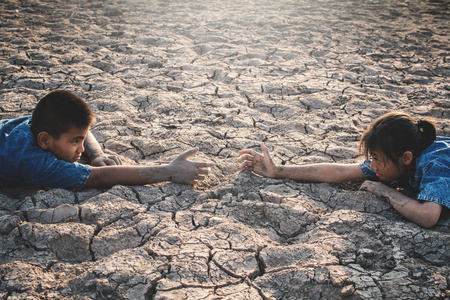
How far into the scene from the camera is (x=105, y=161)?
7.38 feet

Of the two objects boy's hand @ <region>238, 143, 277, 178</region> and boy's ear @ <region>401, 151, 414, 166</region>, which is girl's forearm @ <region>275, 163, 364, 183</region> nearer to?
boy's hand @ <region>238, 143, 277, 178</region>

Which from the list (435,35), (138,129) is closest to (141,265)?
(138,129)

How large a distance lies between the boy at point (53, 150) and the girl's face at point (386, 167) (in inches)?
55.8

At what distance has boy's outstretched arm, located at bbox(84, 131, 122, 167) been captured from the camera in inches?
→ 88.1

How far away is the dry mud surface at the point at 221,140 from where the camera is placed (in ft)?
4.77

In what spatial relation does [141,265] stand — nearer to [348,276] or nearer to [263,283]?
[263,283]

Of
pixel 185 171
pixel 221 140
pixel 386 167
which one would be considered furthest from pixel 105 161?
pixel 386 167

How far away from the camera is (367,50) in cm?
466

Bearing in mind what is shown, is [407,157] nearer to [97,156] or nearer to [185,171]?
[185,171]

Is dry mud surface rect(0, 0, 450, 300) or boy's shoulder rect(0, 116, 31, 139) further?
boy's shoulder rect(0, 116, 31, 139)

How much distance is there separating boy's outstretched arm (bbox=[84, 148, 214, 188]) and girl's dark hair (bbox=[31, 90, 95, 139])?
30 cm

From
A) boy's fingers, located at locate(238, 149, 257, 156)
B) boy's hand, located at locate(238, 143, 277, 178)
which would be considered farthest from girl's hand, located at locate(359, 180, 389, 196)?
boy's fingers, located at locate(238, 149, 257, 156)

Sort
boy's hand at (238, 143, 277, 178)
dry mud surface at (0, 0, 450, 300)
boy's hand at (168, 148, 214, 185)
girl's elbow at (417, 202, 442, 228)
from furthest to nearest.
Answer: boy's hand at (238, 143, 277, 178) → boy's hand at (168, 148, 214, 185) → girl's elbow at (417, 202, 442, 228) → dry mud surface at (0, 0, 450, 300)

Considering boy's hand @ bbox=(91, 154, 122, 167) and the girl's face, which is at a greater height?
the girl's face
